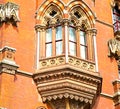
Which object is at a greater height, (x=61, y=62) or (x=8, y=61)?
(x=61, y=62)

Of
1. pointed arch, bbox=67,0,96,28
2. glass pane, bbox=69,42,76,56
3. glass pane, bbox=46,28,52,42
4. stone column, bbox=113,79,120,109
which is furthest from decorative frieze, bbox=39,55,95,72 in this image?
pointed arch, bbox=67,0,96,28

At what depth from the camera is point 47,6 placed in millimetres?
19562

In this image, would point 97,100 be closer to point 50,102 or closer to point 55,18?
point 50,102

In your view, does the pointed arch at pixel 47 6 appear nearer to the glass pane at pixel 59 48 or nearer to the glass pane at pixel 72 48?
the glass pane at pixel 59 48

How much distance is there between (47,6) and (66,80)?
14.0ft

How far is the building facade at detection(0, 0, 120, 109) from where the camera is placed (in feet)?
56.2

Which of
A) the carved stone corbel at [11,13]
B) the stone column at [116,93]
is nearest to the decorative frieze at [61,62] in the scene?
the stone column at [116,93]

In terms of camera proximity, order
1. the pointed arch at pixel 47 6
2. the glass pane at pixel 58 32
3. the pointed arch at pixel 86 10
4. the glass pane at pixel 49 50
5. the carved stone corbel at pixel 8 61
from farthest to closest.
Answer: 1. the pointed arch at pixel 86 10
2. the pointed arch at pixel 47 6
3. the glass pane at pixel 58 32
4. the glass pane at pixel 49 50
5. the carved stone corbel at pixel 8 61

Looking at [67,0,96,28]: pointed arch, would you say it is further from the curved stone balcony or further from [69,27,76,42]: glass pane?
the curved stone balcony

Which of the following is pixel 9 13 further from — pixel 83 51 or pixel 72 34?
Answer: pixel 83 51

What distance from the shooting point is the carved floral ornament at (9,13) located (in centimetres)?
1812

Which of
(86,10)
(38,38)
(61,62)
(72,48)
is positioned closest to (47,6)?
(38,38)

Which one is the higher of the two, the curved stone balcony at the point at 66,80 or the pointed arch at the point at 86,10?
the pointed arch at the point at 86,10

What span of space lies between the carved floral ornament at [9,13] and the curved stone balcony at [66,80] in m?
2.30
